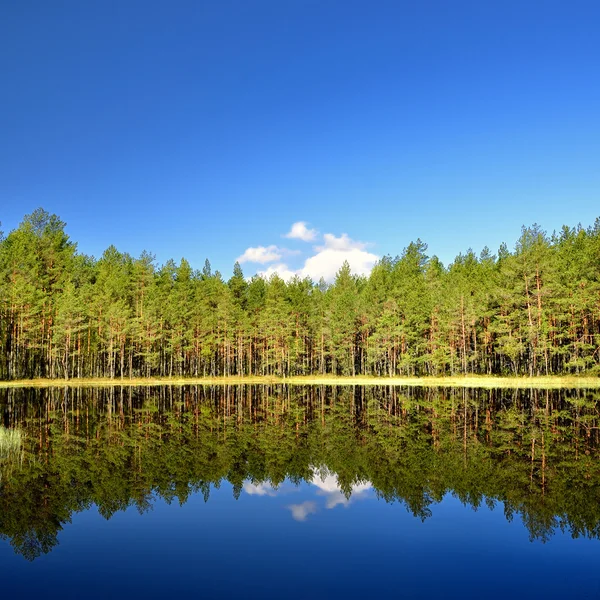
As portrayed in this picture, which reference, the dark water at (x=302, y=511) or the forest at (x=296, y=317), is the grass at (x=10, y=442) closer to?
the dark water at (x=302, y=511)

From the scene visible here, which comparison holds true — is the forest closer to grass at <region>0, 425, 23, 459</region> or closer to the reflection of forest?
the reflection of forest

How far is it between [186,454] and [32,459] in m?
7.30

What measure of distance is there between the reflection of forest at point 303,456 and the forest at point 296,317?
25560mm

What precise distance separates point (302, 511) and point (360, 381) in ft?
193

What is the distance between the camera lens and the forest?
6700cm

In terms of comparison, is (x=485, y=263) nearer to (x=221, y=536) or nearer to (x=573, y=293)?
(x=573, y=293)

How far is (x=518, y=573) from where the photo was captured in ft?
38.6

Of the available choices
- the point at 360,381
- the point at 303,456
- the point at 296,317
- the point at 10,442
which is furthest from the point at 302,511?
the point at 296,317

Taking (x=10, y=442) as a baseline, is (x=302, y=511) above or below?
below

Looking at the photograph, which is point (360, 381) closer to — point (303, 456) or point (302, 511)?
point (303, 456)

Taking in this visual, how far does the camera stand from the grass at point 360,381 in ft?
195

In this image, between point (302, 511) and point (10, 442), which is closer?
point (302, 511)

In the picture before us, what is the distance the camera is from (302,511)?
1666 centimetres

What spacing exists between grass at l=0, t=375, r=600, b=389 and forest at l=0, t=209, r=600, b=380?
263cm
